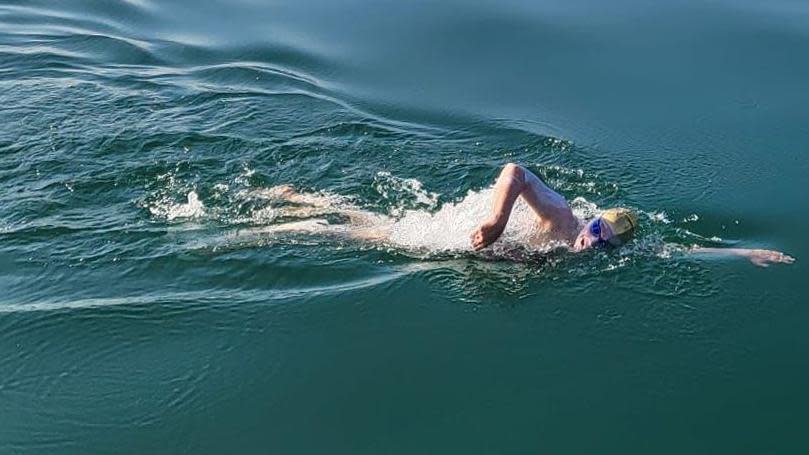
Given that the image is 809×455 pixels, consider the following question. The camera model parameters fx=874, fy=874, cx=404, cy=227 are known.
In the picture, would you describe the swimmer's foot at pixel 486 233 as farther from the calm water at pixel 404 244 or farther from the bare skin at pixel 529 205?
the calm water at pixel 404 244

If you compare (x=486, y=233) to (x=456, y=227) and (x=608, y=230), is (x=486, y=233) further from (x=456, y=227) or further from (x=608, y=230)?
(x=608, y=230)

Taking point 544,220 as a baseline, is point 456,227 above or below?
below

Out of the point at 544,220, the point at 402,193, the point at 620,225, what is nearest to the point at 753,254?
the point at 620,225

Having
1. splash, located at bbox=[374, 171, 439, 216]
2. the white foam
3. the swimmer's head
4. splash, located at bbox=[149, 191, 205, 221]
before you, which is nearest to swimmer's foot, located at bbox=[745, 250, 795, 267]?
the swimmer's head

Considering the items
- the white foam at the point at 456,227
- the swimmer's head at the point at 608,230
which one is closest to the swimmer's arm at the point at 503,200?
the white foam at the point at 456,227

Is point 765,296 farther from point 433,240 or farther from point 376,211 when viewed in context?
point 376,211

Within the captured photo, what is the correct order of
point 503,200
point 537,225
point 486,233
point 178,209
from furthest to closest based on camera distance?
1. point 178,209
2. point 537,225
3. point 486,233
4. point 503,200

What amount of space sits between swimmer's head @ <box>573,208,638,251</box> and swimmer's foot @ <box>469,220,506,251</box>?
0.84m

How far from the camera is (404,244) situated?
812 centimetres

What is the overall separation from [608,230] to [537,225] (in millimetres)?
613

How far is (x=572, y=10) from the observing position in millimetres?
14289

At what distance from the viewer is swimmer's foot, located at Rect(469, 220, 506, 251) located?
23.4 feet

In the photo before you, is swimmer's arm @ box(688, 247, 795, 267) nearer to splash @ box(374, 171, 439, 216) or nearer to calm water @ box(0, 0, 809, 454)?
calm water @ box(0, 0, 809, 454)

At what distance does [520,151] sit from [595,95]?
211 cm
